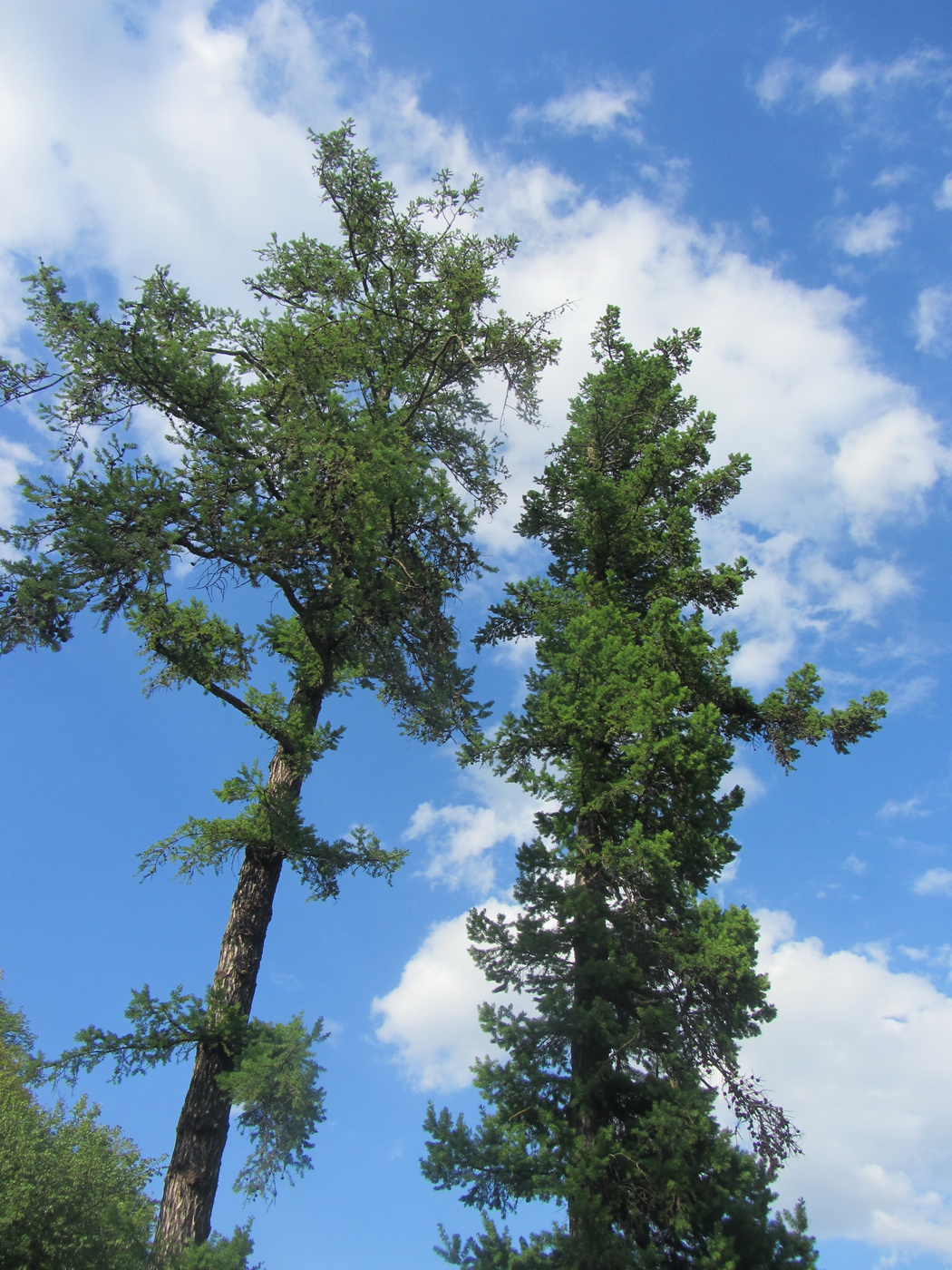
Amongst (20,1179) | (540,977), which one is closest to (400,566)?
(540,977)

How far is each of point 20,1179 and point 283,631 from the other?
9697 mm

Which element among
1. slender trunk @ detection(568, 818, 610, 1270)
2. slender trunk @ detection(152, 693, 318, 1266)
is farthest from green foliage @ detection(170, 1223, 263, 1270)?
slender trunk @ detection(568, 818, 610, 1270)

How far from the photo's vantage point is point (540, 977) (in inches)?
398

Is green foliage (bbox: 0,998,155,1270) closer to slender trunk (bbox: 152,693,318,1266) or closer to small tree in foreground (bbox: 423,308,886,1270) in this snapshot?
slender trunk (bbox: 152,693,318,1266)

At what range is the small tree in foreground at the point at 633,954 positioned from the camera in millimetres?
7996

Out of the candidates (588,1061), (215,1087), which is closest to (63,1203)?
(215,1087)

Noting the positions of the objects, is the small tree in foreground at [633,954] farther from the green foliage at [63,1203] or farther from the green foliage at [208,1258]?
the green foliage at [63,1203]

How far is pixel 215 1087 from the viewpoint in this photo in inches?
336

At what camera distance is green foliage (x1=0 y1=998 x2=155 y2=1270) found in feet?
36.1

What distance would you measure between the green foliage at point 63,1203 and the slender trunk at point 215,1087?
1.39 meters

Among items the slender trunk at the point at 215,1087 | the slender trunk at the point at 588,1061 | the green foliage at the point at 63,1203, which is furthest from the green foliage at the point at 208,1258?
the slender trunk at the point at 588,1061

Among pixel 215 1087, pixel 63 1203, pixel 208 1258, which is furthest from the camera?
pixel 63 1203

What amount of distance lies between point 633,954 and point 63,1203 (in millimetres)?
10165

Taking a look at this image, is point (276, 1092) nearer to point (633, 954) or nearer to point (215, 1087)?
point (215, 1087)
